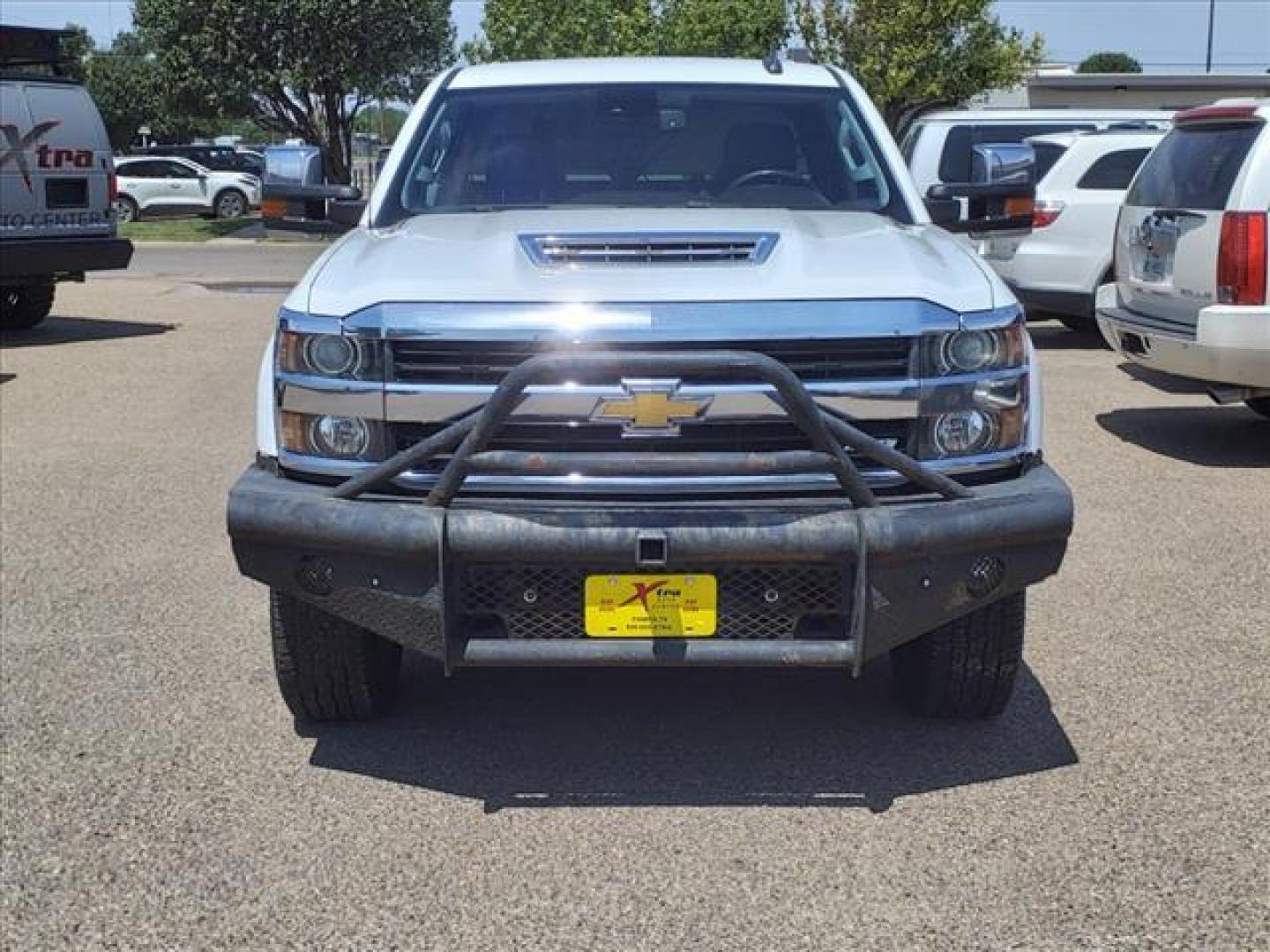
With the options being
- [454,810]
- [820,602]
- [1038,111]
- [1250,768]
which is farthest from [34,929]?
[1038,111]

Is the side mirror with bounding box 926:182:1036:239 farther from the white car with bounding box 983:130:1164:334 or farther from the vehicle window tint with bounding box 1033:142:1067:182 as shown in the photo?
the vehicle window tint with bounding box 1033:142:1067:182

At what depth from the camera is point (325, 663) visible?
4.54 meters

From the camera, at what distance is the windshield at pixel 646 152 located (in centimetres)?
536

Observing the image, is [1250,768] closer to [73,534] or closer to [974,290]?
[974,290]

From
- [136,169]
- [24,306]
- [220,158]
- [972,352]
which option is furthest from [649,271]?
[220,158]

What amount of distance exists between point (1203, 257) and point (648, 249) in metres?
5.14

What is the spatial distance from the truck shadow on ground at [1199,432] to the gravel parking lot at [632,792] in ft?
7.90

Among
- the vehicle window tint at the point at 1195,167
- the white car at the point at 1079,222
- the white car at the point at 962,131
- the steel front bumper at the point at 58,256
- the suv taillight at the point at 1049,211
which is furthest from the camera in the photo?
the white car at the point at 962,131

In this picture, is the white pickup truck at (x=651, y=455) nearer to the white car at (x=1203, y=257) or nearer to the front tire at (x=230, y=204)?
the white car at (x=1203, y=257)

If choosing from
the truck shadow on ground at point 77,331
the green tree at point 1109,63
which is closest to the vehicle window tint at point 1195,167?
the truck shadow on ground at point 77,331

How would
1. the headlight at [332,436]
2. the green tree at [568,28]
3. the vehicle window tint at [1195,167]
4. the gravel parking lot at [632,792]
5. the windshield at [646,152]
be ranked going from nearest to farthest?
the gravel parking lot at [632,792] < the headlight at [332,436] < the windshield at [646,152] < the vehicle window tint at [1195,167] < the green tree at [568,28]

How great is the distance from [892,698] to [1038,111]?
1314 centimetres

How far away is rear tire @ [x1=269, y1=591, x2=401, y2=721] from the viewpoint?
444 cm

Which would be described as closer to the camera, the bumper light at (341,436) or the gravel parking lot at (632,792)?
the gravel parking lot at (632,792)
